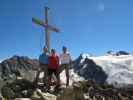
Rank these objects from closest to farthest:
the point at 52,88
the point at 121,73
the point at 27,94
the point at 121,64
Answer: the point at 27,94 → the point at 52,88 → the point at 121,73 → the point at 121,64

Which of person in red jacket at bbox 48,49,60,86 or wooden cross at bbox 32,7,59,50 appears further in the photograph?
wooden cross at bbox 32,7,59,50

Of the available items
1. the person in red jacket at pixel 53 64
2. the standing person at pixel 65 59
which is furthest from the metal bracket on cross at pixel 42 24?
the standing person at pixel 65 59

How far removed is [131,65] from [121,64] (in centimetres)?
378

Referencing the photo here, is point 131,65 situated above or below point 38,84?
above

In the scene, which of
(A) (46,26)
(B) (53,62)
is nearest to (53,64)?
(B) (53,62)

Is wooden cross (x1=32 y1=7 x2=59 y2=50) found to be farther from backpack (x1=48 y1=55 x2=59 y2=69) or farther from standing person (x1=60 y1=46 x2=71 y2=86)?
standing person (x1=60 y1=46 x2=71 y2=86)

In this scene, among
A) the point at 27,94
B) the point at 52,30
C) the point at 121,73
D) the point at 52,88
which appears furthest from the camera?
the point at 121,73

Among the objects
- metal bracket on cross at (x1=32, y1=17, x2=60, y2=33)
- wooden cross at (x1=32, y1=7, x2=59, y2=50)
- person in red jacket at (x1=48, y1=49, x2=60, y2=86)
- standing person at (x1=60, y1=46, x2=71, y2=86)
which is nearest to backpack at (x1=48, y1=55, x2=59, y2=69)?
person in red jacket at (x1=48, y1=49, x2=60, y2=86)

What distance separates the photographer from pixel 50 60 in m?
18.2

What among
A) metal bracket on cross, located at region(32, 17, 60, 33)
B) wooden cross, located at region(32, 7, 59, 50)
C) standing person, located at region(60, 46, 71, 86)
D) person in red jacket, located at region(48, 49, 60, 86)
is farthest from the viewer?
metal bracket on cross, located at region(32, 17, 60, 33)

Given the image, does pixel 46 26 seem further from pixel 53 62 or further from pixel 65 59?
pixel 65 59

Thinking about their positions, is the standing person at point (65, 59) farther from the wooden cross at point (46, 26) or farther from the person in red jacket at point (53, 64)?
the wooden cross at point (46, 26)

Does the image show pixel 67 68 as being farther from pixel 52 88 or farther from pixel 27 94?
pixel 27 94

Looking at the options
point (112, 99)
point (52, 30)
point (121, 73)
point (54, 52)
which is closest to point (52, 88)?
point (54, 52)
